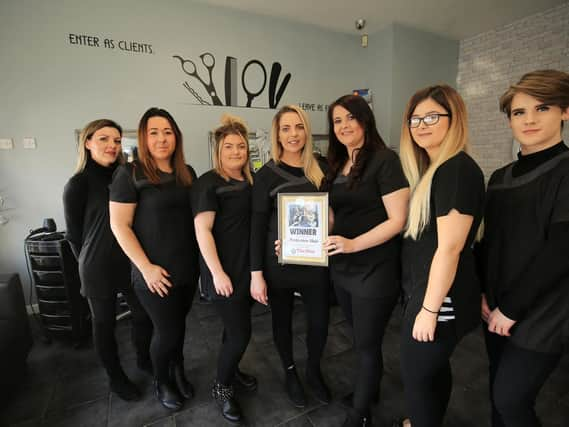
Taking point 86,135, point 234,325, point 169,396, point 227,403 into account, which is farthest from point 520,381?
point 86,135

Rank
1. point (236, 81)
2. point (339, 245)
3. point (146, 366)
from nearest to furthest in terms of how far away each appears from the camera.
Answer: point (339, 245) < point (146, 366) < point (236, 81)

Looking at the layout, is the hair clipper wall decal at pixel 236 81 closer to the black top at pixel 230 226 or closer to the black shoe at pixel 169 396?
the black top at pixel 230 226

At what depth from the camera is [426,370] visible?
1.23 metres

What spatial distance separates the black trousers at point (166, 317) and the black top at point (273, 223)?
0.49 meters

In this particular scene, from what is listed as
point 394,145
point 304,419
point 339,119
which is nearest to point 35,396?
point 304,419

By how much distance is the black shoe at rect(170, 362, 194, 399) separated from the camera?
6.68ft

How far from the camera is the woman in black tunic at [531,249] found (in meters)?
1.09

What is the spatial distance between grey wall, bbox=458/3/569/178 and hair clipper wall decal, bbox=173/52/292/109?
2940 mm

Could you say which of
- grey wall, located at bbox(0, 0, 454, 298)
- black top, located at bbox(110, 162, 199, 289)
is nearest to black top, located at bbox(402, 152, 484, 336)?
black top, located at bbox(110, 162, 199, 289)

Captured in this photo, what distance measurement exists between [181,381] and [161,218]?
3.96 feet

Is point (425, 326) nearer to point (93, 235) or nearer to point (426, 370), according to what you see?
point (426, 370)

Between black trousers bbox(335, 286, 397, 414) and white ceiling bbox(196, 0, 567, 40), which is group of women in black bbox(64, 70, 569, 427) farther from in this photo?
white ceiling bbox(196, 0, 567, 40)

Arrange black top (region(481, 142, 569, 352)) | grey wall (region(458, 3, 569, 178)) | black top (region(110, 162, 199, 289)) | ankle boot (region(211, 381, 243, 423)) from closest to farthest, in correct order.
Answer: black top (region(481, 142, 569, 352))
black top (region(110, 162, 199, 289))
ankle boot (region(211, 381, 243, 423))
grey wall (region(458, 3, 569, 178))

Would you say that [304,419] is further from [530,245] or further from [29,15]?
[29,15]
